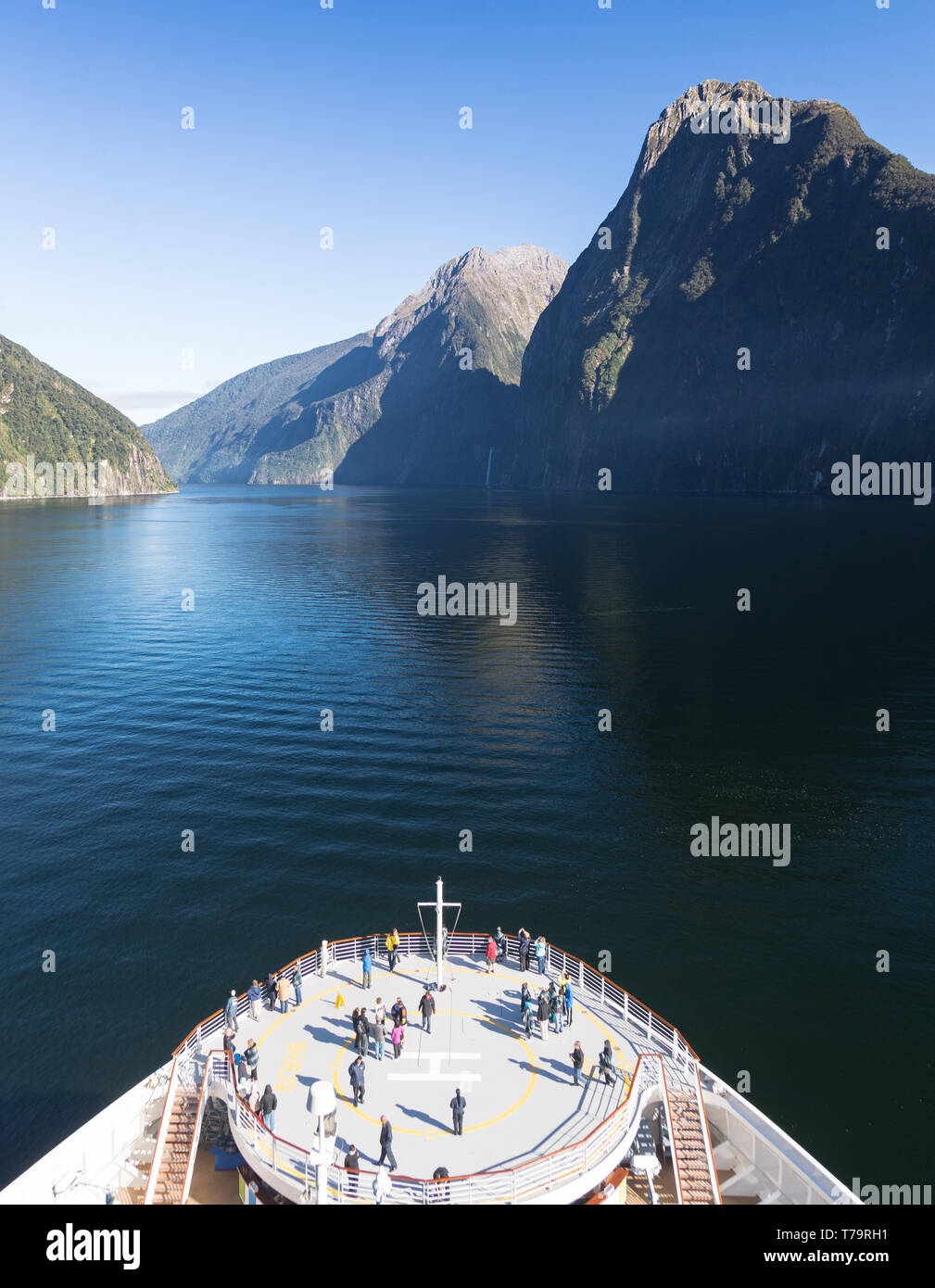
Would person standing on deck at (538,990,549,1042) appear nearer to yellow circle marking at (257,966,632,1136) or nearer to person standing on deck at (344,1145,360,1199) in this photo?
yellow circle marking at (257,966,632,1136)

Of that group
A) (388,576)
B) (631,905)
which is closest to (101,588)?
(388,576)

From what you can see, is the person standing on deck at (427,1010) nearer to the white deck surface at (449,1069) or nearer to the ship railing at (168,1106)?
the white deck surface at (449,1069)

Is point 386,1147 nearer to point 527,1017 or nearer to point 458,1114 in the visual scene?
point 458,1114

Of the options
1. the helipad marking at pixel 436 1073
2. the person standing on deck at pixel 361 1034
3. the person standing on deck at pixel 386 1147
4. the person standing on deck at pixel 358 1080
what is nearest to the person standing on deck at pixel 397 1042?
the helipad marking at pixel 436 1073

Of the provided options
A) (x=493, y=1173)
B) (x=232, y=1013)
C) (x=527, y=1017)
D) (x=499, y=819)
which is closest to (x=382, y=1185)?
(x=493, y=1173)

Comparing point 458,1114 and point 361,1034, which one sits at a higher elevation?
point 361,1034
